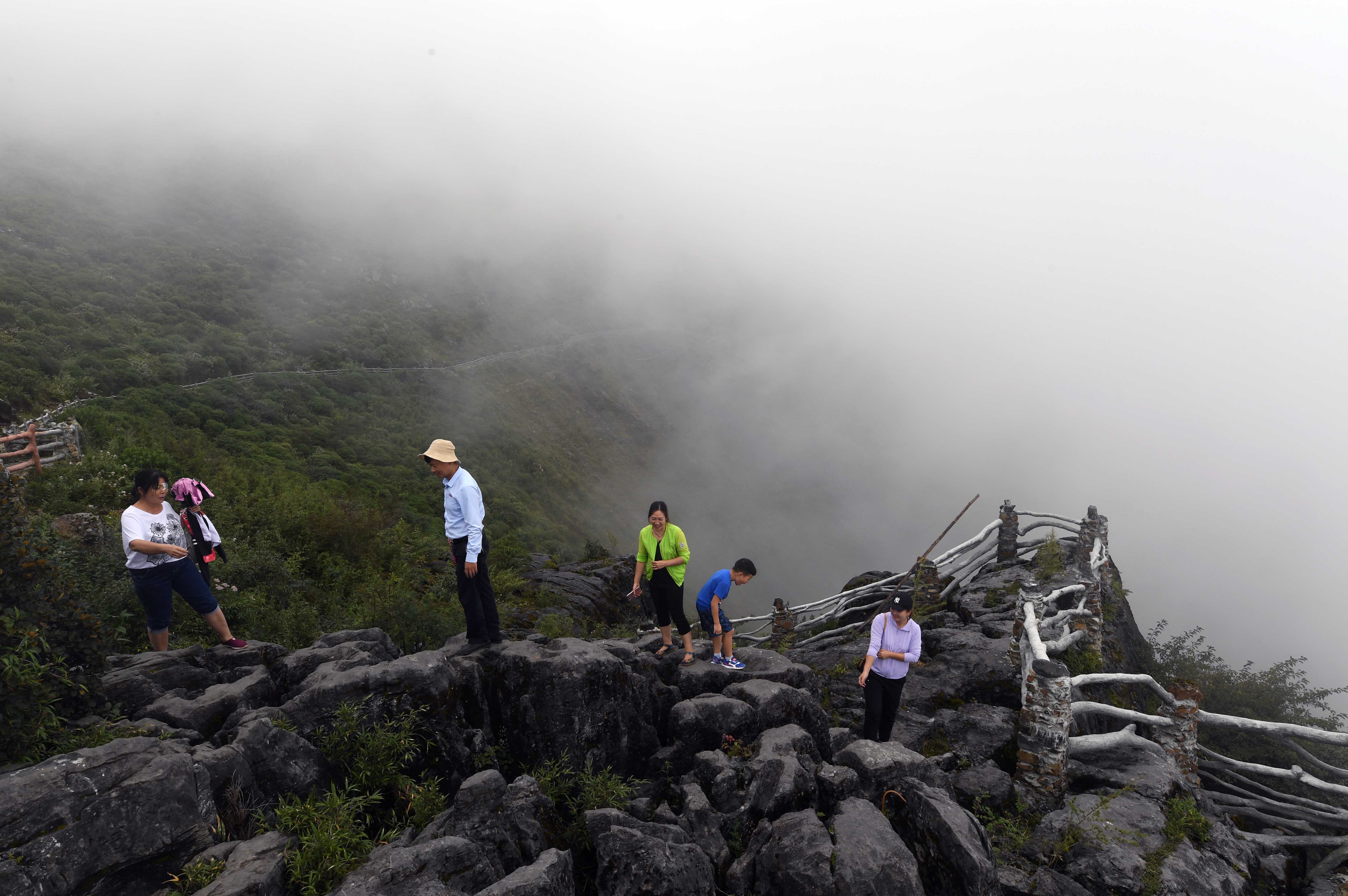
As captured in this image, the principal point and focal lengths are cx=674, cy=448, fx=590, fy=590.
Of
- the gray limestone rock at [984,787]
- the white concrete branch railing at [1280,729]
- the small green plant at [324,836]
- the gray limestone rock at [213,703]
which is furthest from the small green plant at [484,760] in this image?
the white concrete branch railing at [1280,729]

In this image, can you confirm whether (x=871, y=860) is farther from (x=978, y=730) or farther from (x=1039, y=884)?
(x=978, y=730)

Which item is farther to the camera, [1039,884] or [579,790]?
[579,790]

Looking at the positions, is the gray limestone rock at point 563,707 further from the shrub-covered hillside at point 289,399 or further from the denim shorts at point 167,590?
the shrub-covered hillside at point 289,399

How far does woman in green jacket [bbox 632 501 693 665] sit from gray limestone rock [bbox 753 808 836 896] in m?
3.33

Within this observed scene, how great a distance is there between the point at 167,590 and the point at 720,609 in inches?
293

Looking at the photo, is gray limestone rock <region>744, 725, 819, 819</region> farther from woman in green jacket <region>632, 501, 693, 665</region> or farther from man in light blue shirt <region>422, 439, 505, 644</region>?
man in light blue shirt <region>422, 439, 505, 644</region>

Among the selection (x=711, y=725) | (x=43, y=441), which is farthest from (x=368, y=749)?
(x=43, y=441)

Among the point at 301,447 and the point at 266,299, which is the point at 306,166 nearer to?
the point at 266,299

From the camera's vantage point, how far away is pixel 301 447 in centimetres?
3200

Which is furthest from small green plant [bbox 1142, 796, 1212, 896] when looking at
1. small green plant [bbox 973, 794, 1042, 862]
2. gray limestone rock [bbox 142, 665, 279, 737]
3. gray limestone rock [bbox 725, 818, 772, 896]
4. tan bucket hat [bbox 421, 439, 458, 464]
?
gray limestone rock [bbox 142, 665, 279, 737]

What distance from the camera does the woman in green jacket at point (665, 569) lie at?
859 cm

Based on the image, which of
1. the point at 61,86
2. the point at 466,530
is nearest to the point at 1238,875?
the point at 466,530

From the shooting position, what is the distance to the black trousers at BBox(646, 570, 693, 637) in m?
8.84

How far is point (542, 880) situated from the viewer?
4.93 metres
